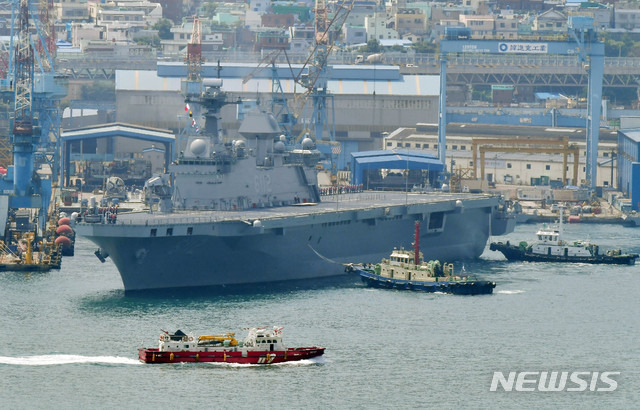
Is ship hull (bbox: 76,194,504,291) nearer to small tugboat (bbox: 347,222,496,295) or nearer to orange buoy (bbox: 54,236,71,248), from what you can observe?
small tugboat (bbox: 347,222,496,295)

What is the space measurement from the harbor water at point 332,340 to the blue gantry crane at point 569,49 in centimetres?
3515

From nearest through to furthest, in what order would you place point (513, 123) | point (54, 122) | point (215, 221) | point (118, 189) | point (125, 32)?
point (215, 221) < point (118, 189) < point (54, 122) < point (513, 123) < point (125, 32)

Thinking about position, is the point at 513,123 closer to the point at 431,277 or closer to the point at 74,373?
the point at 431,277

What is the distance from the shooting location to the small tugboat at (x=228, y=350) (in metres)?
58.7

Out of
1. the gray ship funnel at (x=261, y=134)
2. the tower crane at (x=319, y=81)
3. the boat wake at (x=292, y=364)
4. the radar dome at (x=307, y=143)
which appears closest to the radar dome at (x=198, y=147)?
the gray ship funnel at (x=261, y=134)

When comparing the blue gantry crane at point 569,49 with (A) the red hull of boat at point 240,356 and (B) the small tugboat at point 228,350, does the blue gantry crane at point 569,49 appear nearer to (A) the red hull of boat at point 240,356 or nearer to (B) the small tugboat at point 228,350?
(B) the small tugboat at point 228,350

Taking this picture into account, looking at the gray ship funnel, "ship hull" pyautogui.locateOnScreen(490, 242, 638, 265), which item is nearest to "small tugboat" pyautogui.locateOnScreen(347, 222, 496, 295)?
the gray ship funnel

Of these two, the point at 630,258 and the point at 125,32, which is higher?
the point at 125,32

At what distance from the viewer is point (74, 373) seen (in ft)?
187

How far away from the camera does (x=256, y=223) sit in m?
72.9

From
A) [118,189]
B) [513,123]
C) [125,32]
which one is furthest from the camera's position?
[125,32]

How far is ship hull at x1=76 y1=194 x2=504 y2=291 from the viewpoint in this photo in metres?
71.5

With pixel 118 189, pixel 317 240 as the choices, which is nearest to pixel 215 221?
pixel 317 240

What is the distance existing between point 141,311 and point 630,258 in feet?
Answer: 91.0
